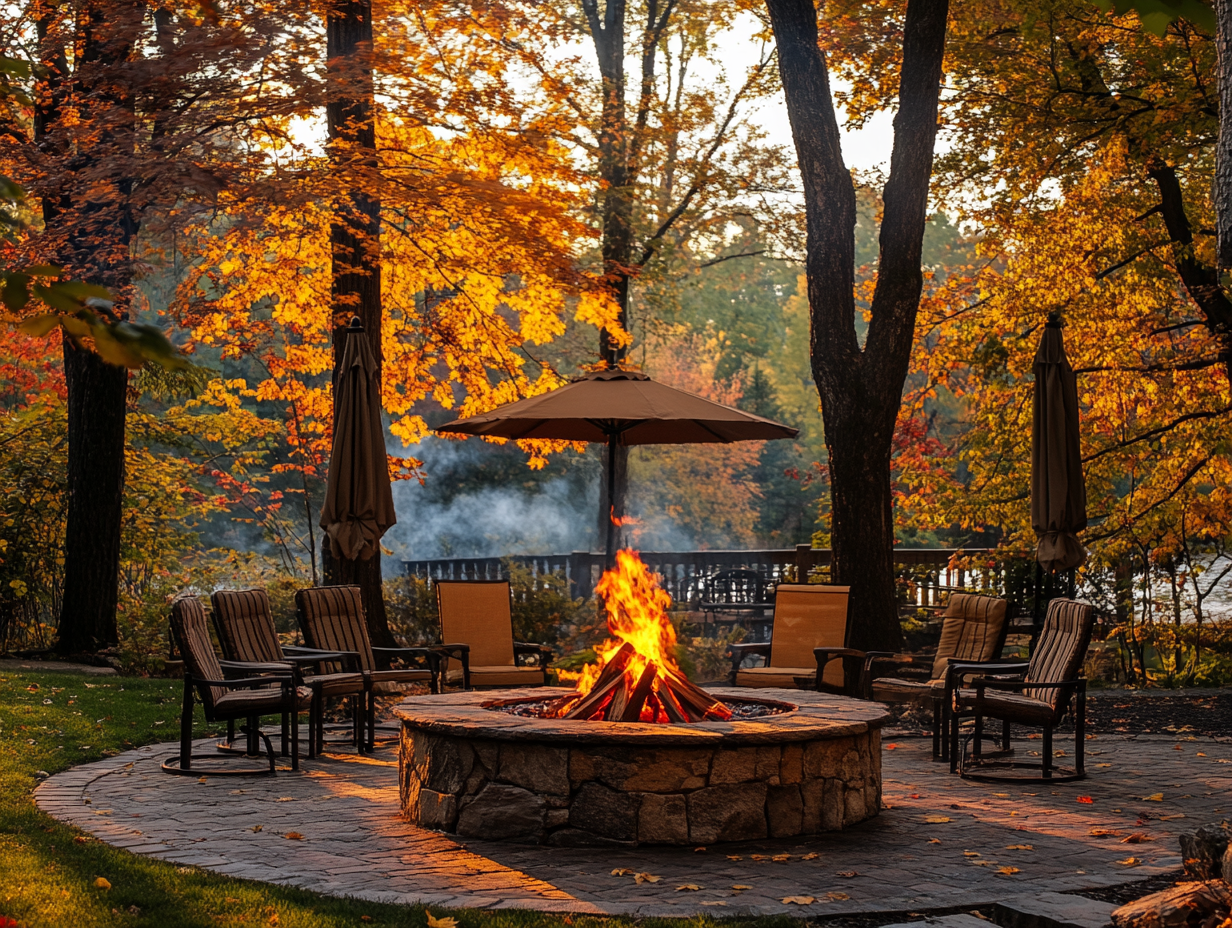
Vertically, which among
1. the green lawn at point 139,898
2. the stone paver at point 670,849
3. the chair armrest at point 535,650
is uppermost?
the chair armrest at point 535,650

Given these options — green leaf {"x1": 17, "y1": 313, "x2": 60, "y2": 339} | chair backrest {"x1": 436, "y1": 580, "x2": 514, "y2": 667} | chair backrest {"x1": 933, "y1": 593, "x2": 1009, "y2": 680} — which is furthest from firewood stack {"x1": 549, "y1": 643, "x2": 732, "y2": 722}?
green leaf {"x1": 17, "y1": 313, "x2": 60, "y2": 339}

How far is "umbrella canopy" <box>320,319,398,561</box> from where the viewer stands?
862 cm

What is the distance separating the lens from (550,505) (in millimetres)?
30016

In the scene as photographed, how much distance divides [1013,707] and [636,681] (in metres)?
2.36

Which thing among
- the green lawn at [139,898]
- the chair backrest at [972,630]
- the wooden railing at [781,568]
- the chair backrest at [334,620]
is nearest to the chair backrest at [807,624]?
the chair backrest at [972,630]

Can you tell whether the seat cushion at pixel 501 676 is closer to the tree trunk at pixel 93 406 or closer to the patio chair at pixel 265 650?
the patio chair at pixel 265 650

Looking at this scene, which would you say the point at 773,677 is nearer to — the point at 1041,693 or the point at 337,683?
the point at 1041,693

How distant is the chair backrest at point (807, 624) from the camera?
8.75 metres

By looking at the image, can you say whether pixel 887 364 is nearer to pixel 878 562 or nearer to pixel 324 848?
pixel 878 562

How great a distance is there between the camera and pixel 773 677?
8.41 meters

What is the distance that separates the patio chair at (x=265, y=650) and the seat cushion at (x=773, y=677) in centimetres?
266

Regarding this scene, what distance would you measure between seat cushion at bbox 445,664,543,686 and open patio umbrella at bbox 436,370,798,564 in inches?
40.9

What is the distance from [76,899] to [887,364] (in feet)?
26.7

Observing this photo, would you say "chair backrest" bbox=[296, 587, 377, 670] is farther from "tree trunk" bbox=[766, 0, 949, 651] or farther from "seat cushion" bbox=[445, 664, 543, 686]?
"tree trunk" bbox=[766, 0, 949, 651]
